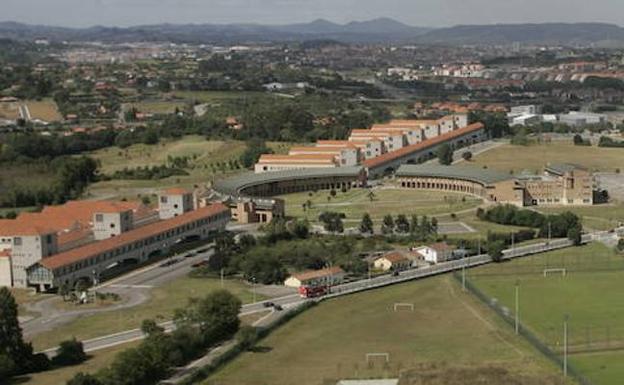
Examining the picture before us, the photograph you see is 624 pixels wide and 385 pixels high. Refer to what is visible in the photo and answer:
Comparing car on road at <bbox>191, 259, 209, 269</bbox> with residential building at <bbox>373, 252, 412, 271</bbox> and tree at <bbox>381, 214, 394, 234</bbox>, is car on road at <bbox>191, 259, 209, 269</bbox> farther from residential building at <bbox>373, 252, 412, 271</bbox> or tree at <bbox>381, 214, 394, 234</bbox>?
tree at <bbox>381, 214, 394, 234</bbox>

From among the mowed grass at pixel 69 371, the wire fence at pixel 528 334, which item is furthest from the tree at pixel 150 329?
the wire fence at pixel 528 334

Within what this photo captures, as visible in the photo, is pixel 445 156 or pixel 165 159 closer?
pixel 445 156

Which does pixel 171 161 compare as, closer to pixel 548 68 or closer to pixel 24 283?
pixel 24 283

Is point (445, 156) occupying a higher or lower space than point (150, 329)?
lower

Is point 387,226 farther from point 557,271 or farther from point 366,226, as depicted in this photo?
point 557,271

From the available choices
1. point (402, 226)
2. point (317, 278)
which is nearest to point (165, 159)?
point (402, 226)
